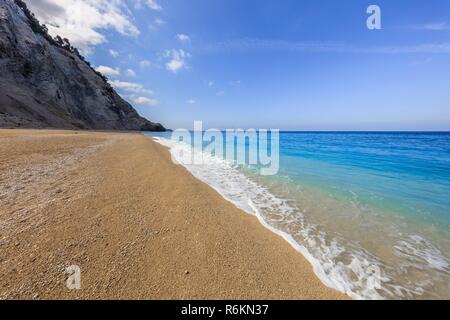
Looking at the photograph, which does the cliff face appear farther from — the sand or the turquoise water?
the turquoise water

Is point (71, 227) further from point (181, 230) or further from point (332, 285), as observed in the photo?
point (332, 285)

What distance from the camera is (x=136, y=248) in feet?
9.81

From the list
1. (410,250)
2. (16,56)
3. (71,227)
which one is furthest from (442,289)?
(16,56)

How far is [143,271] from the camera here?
2.54 meters

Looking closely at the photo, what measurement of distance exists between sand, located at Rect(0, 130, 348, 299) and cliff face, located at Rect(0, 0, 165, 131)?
81.9 ft

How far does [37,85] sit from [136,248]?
4458cm

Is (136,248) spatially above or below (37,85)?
below

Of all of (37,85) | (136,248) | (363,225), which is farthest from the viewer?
(37,85)

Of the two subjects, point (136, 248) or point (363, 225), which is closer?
point (136, 248)

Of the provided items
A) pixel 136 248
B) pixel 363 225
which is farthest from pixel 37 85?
pixel 363 225

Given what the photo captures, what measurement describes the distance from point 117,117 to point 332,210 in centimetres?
6292

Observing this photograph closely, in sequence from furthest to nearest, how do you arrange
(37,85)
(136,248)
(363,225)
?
(37,85) → (363,225) → (136,248)

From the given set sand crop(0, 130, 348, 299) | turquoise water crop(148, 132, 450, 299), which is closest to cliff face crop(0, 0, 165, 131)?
sand crop(0, 130, 348, 299)

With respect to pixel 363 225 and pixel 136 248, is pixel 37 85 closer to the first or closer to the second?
pixel 136 248
